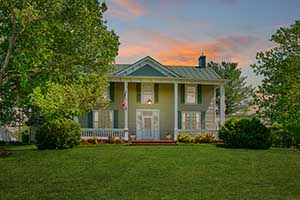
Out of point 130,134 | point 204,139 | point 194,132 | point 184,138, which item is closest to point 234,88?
point 194,132

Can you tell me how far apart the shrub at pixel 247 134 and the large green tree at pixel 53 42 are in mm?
8063

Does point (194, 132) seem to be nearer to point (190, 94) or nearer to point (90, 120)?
point (190, 94)

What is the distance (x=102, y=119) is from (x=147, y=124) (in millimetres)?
3151

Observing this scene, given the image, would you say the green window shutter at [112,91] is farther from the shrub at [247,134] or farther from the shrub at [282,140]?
the shrub at [282,140]

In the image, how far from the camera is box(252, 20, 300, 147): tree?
33.9 ft

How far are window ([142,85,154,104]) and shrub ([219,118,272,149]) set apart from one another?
766 cm

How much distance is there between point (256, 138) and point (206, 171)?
30.0 feet

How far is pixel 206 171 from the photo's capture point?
1124 cm

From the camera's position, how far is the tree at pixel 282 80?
33.9ft

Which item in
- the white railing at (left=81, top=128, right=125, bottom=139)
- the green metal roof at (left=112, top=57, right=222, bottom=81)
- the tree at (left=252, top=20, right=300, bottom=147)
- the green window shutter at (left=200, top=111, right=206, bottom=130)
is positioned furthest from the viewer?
the green metal roof at (left=112, top=57, right=222, bottom=81)

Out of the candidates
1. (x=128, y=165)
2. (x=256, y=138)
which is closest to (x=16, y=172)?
(x=128, y=165)

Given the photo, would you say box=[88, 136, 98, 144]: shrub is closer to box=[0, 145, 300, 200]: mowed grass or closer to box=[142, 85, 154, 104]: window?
box=[142, 85, 154, 104]: window

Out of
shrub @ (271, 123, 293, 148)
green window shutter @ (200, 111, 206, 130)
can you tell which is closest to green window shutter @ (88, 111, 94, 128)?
green window shutter @ (200, 111, 206, 130)

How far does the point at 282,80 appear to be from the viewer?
561 inches
